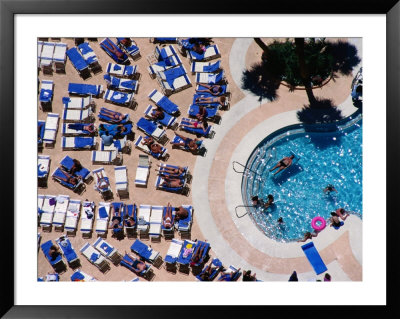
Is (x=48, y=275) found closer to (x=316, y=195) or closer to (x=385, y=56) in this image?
(x=316, y=195)

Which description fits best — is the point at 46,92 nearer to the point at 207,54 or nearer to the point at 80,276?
the point at 207,54

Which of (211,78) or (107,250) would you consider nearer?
(107,250)

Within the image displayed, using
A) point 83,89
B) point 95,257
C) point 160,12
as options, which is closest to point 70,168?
point 83,89

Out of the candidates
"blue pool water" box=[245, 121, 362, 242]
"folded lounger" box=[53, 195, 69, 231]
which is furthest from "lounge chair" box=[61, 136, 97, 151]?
"blue pool water" box=[245, 121, 362, 242]

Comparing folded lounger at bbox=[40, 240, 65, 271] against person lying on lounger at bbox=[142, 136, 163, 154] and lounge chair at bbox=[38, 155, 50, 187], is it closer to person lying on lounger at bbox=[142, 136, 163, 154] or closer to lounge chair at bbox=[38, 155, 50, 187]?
lounge chair at bbox=[38, 155, 50, 187]

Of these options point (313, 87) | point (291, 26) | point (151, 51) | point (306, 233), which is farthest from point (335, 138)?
point (151, 51)
